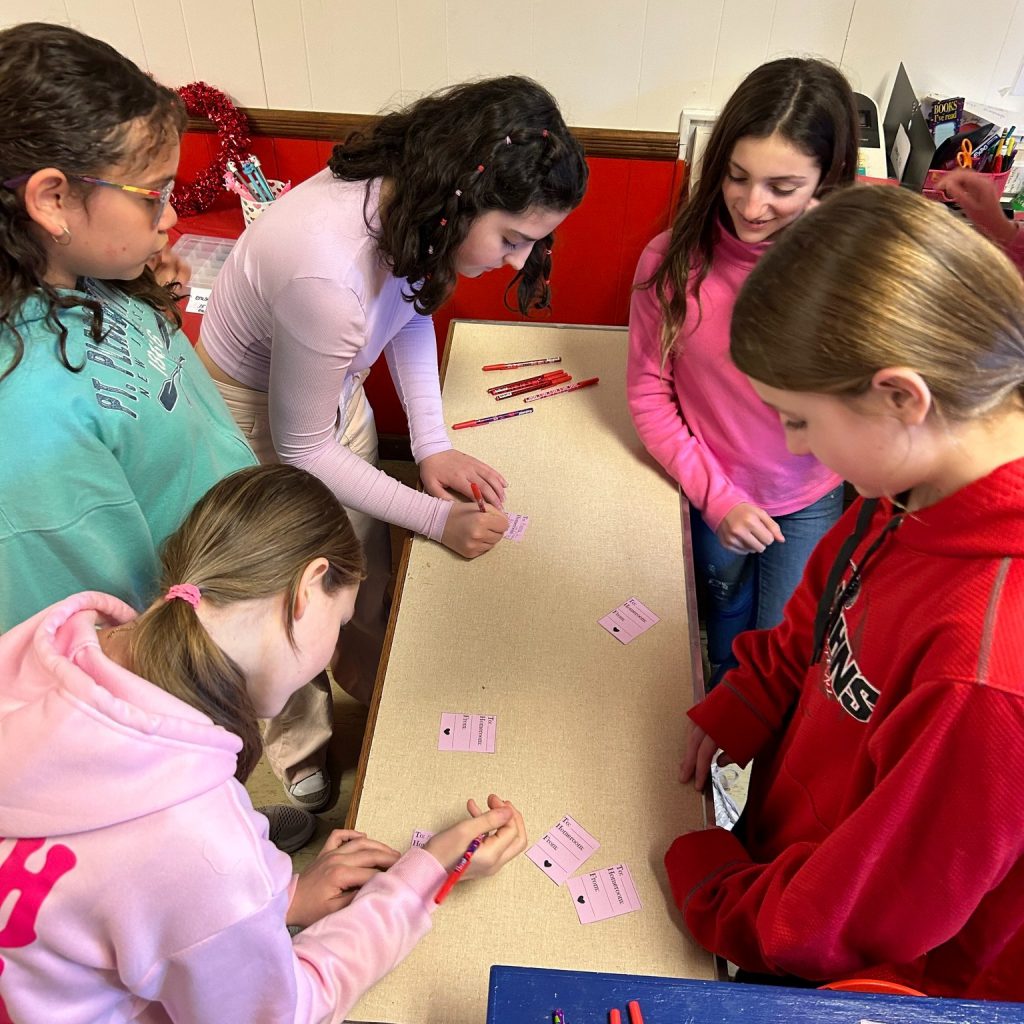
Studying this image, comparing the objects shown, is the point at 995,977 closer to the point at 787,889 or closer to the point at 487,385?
the point at 787,889

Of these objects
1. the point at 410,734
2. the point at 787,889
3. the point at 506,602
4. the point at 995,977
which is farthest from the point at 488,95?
the point at 995,977

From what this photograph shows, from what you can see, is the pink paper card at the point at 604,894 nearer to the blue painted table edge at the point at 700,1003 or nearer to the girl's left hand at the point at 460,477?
the blue painted table edge at the point at 700,1003

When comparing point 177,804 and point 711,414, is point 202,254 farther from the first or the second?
point 177,804

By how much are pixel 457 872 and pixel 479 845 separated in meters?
0.04

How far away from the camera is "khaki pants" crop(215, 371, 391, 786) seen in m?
1.58

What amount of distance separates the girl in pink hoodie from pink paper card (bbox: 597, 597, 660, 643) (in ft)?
1.62

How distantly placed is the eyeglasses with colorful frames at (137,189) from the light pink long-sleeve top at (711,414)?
933 mm

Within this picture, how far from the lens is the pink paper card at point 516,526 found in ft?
4.82

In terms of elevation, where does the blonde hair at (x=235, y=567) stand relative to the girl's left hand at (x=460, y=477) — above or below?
above

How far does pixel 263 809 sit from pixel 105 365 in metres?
1.27

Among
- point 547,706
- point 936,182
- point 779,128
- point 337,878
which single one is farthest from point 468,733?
point 936,182

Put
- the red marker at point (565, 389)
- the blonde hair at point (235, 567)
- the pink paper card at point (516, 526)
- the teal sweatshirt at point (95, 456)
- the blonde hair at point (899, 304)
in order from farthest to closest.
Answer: the red marker at point (565, 389), the pink paper card at point (516, 526), the teal sweatshirt at point (95, 456), the blonde hair at point (235, 567), the blonde hair at point (899, 304)

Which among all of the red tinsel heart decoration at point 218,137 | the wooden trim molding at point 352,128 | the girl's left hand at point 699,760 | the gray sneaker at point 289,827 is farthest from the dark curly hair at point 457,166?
the gray sneaker at point 289,827

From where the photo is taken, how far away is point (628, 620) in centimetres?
132
